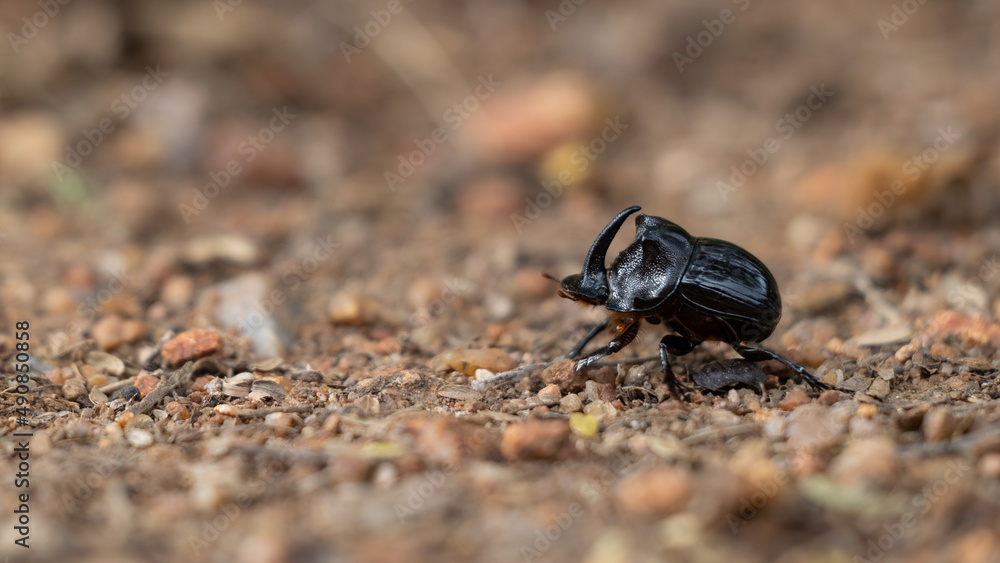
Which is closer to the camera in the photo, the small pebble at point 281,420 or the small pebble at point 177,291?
the small pebble at point 281,420

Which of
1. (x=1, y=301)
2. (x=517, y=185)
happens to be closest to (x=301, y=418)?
(x=1, y=301)

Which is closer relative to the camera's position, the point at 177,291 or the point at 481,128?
the point at 177,291

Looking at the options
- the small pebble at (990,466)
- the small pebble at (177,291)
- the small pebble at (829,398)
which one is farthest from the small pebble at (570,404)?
the small pebble at (177,291)

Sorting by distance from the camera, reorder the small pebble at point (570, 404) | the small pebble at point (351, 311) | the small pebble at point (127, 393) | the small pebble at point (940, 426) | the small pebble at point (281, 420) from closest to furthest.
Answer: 1. the small pebble at point (940, 426)
2. the small pebble at point (281, 420)
3. the small pebble at point (570, 404)
4. the small pebble at point (127, 393)
5. the small pebble at point (351, 311)

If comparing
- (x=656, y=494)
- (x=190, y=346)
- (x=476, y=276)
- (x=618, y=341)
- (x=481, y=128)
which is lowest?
(x=476, y=276)

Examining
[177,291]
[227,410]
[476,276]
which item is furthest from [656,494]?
[177,291]

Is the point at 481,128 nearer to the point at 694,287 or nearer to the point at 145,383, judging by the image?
the point at 694,287

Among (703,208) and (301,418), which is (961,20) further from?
(301,418)

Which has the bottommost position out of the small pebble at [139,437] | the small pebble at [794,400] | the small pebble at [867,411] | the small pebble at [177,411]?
the small pebble at [794,400]

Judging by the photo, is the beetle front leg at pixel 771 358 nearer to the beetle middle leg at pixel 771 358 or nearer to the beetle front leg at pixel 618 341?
the beetle middle leg at pixel 771 358
